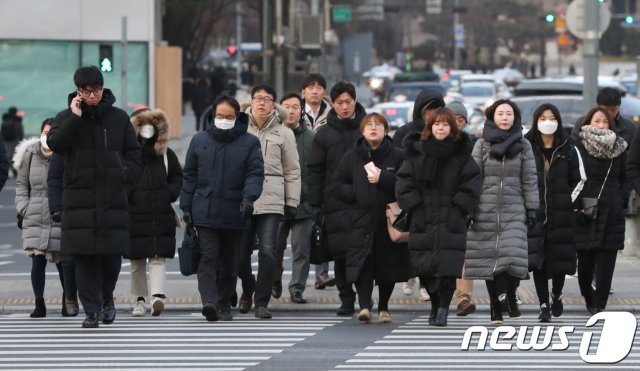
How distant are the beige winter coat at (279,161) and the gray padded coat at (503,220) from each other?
183cm

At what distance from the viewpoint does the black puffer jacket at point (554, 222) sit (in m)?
14.3

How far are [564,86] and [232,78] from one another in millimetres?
55143

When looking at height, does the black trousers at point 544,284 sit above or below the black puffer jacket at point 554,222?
below

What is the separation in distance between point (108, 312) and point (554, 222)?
3540mm

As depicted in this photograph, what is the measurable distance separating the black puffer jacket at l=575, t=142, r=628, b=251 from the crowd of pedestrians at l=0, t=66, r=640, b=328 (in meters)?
0.01

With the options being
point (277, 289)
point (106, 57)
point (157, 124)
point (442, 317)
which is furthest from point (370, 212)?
point (106, 57)

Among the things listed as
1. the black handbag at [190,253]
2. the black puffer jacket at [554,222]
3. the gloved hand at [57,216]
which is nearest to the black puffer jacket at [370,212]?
the black puffer jacket at [554,222]

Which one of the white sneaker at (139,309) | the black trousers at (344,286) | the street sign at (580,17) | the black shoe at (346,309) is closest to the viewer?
the black trousers at (344,286)

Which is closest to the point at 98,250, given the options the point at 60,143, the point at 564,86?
the point at 60,143

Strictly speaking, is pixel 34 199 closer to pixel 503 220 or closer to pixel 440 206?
pixel 440 206

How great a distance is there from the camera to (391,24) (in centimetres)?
13238

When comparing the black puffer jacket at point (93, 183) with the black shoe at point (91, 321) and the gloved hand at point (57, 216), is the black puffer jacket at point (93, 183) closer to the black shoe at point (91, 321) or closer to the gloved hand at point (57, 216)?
the gloved hand at point (57, 216)

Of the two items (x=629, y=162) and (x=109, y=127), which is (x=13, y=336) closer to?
(x=109, y=127)

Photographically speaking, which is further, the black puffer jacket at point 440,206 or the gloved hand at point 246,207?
the gloved hand at point 246,207
